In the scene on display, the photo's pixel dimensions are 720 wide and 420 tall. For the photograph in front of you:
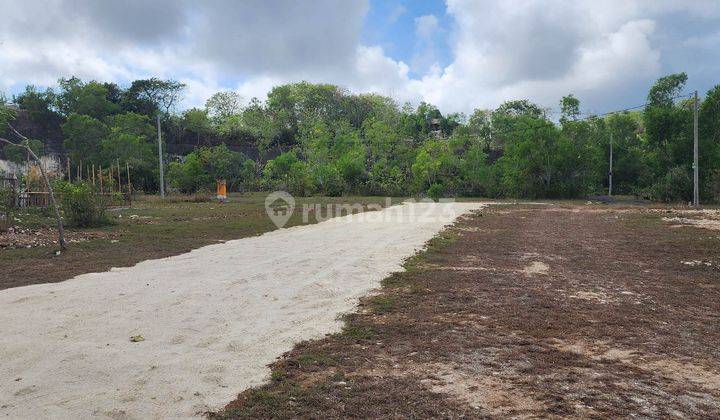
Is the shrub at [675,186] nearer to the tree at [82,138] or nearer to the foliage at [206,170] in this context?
the foliage at [206,170]

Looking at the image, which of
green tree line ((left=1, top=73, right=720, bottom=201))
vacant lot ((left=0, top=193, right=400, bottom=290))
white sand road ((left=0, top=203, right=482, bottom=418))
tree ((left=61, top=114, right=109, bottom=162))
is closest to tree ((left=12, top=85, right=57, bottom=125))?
green tree line ((left=1, top=73, right=720, bottom=201))

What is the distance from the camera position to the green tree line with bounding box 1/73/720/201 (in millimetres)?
26422

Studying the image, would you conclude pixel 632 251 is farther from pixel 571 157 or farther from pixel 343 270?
pixel 571 157

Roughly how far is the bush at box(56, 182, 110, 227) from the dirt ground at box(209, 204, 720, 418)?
891 centimetres

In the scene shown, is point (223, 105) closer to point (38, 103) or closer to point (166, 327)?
point (38, 103)

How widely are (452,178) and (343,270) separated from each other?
27091mm

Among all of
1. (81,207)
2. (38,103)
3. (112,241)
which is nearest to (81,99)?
(38,103)

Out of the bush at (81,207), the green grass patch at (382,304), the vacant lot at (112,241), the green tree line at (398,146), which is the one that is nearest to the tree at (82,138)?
the green tree line at (398,146)

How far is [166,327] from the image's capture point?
4.34m

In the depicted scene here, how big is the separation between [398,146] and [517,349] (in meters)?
35.5

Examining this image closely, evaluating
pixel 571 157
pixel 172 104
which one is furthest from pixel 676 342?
pixel 172 104

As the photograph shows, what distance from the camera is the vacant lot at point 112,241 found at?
Answer: 705 cm

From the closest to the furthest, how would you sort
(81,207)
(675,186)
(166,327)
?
(166,327) → (81,207) → (675,186)

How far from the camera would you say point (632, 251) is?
8.88 meters
